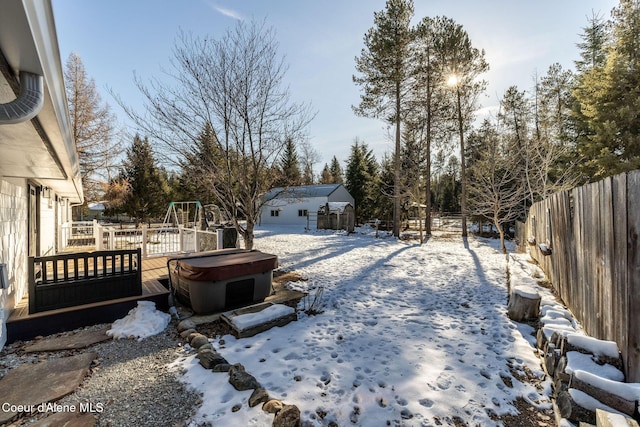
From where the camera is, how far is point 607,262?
2395 mm

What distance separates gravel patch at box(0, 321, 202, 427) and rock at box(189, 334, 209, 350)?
151 millimetres

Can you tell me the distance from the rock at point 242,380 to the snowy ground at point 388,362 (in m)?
0.05

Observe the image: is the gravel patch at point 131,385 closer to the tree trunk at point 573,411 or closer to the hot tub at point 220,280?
the hot tub at point 220,280

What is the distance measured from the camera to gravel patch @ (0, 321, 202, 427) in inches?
86.1

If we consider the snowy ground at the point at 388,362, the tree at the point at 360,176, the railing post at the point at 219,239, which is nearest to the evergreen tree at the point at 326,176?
the tree at the point at 360,176

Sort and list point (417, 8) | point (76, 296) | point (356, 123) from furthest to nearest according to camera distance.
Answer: point (356, 123)
point (417, 8)
point (76, 296)

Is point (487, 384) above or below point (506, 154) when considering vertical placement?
below

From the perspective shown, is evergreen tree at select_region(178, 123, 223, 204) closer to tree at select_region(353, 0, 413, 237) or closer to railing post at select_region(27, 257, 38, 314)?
railing post at select_region(27, 257, 38, 314)

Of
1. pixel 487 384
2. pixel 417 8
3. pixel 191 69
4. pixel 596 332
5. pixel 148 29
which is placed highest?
pixel 417 8

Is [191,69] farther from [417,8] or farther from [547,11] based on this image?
[417,8]

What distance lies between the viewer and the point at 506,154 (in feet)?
43.5

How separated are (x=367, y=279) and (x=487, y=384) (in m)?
3.97

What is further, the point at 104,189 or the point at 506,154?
the point at 104,189

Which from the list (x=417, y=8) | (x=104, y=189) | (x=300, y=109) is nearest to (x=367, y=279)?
(x=300, y=109)
